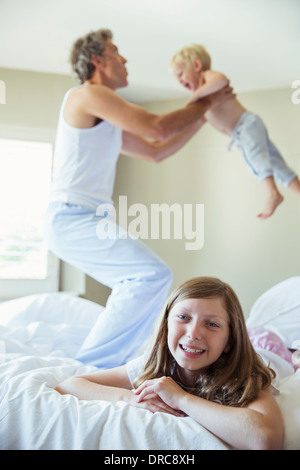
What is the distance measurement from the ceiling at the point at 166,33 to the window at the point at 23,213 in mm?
292

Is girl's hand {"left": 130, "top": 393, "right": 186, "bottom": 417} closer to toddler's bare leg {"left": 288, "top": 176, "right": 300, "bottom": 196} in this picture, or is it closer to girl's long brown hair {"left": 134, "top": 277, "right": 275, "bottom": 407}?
girl's long brown hair {"left": 134, "top": 277, "right": 275, "bottom": 407}

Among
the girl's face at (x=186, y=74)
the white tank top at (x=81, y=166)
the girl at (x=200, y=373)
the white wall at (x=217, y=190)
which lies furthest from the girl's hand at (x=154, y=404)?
the girl's face at (x=186, y=74)

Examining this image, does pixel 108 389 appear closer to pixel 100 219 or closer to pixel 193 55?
pixel 100 219

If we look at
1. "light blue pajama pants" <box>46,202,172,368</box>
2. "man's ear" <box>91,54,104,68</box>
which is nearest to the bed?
"light blue pajama pants" <box>46,202,172,368</box>

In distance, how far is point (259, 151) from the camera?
1.70 metres

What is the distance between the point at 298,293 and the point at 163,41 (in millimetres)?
972

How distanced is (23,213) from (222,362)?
1067mm

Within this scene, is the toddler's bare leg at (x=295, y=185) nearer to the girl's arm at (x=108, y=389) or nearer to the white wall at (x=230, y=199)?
the white wall at (x=230, y=199)

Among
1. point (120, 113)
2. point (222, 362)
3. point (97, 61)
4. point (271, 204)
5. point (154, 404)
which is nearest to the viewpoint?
point (154, 404)

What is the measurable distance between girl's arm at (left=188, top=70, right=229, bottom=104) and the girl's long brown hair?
93 cm

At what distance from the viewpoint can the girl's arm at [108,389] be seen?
76 centimetres

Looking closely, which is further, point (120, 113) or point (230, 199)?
point (230, 199)

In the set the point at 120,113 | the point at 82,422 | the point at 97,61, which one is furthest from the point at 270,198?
the point at 82,422
